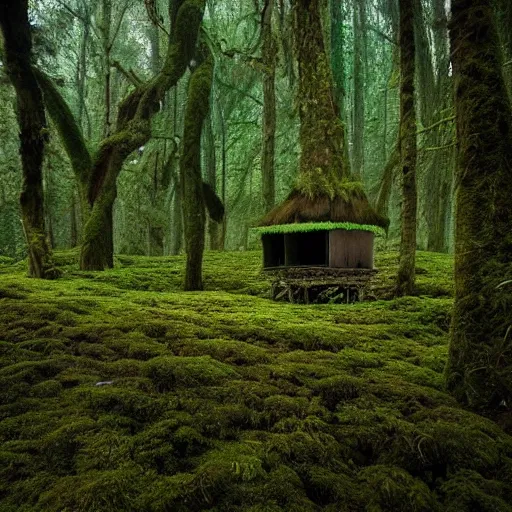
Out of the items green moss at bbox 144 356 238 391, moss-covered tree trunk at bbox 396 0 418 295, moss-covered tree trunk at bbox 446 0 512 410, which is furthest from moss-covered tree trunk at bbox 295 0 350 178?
green moss at bbox 144 356 238 391

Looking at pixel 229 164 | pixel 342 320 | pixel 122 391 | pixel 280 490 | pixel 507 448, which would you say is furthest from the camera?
pixel 229 164

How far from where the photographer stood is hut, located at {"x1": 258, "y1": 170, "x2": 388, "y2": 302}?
1141 cm

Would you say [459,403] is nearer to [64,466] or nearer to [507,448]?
[507,448]

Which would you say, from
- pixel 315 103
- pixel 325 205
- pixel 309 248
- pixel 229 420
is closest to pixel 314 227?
pixel 325 205

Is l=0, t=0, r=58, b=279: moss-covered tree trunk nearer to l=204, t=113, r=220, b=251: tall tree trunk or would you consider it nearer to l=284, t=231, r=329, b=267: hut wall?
l=284, t=231, r=329, b=267: hut wall

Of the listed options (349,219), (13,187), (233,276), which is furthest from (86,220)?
(13,187)

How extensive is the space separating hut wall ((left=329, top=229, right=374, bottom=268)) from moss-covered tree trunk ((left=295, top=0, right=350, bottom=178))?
1.57 meters

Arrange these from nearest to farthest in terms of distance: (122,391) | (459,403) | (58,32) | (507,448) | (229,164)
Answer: (507,448) → (122,391) → (459,403) → (58,32) → (229,164)

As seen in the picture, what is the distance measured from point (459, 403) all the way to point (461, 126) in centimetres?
281

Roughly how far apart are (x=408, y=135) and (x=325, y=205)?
249 cm

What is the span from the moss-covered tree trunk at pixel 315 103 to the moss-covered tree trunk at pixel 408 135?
219 centimetres

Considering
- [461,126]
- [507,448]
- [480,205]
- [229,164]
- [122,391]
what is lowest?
[507,448]

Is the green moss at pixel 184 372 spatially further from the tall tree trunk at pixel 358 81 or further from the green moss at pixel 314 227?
the tall tree trunk at pixel 358 81

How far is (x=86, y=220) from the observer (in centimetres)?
1327
